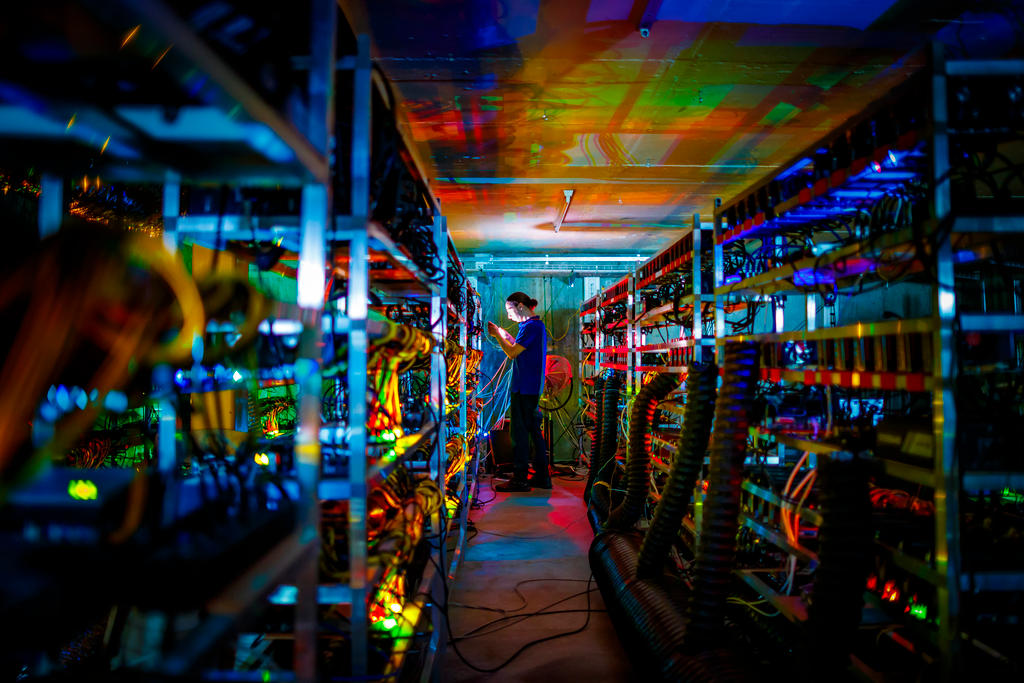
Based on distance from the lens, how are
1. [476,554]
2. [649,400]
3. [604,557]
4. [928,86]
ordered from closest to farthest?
[928,86], [604,557], [649,400], [476,554]

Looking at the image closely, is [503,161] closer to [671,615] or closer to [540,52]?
[540,52]

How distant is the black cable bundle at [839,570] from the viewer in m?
1.67

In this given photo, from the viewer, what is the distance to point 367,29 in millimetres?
2842

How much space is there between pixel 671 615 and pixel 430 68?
10.5ft

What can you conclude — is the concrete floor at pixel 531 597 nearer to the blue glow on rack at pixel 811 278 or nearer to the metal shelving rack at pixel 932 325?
the metal shelving rack at pixel 932 325

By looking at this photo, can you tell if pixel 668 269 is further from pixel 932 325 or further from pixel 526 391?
pixel 526 391

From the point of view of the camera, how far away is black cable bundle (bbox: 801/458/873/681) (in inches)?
65.9

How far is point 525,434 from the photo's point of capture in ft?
21.0

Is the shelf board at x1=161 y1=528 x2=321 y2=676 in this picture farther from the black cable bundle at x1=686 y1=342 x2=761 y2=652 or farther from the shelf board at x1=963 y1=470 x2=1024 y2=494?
the shelf board at x1=963 y1=470 x2=1024 y2=494

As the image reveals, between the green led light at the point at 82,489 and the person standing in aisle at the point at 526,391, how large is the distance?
14.6ft

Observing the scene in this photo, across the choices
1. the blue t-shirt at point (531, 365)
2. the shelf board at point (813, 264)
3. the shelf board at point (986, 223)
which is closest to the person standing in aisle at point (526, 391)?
the blue t-shirt at point (531, 365)

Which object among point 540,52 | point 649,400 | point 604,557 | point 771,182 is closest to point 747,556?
point 604,557

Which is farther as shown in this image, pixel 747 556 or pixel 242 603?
pixel 747 556

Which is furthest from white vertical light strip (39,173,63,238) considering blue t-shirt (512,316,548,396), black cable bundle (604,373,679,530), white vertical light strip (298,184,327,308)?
blue t-shirt (512,316,548,396)
